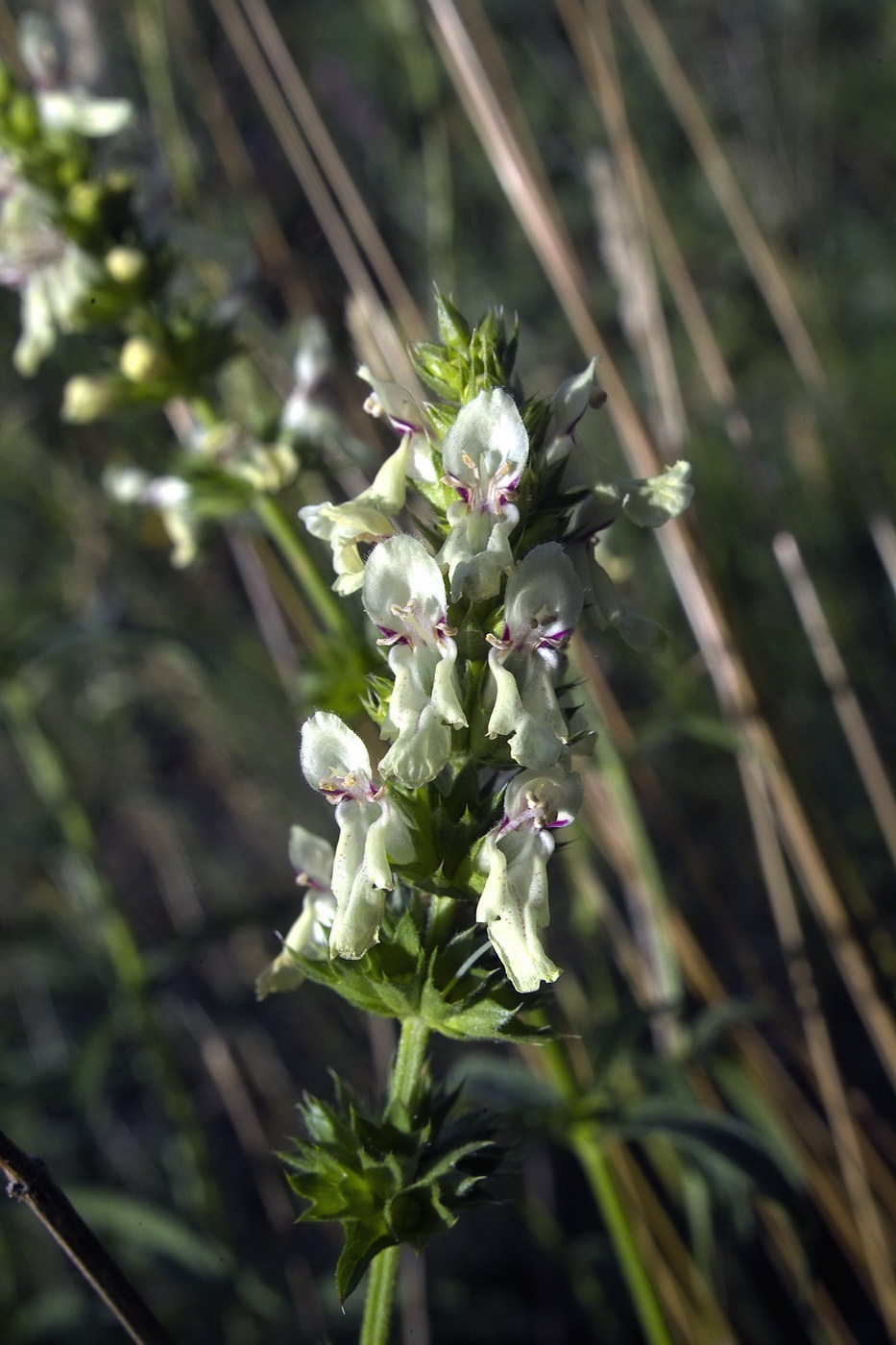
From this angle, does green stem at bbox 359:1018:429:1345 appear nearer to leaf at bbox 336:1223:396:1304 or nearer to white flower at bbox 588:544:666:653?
leaf at bbox 336:1223:396:1304

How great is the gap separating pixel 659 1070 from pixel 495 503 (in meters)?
1.23

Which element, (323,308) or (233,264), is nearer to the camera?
(233,264)

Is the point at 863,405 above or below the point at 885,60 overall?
below

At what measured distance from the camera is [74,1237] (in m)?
0.82

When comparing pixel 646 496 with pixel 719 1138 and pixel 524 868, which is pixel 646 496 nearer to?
pixel 524 868

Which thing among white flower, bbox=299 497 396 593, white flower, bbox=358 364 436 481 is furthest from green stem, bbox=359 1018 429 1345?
white flower, bbox=358 364 436 481

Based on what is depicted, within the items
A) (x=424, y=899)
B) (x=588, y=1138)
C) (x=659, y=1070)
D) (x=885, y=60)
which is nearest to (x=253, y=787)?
(x=659, y=1070)

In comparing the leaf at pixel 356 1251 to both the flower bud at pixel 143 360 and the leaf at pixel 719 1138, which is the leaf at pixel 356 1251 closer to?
the leaf at pixel 719 1138

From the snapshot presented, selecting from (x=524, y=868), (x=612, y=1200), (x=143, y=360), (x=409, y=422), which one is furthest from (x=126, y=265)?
(x=612, y=1200)

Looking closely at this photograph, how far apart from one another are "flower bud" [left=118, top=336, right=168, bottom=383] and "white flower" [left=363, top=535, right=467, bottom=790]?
97 cm

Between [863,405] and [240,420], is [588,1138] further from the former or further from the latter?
[863,405]

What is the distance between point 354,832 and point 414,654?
0.15 metres

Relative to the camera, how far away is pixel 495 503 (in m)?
0.85

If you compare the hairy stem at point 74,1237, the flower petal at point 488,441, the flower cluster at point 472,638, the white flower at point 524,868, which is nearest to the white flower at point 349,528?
the flower cluster at point 472,638
